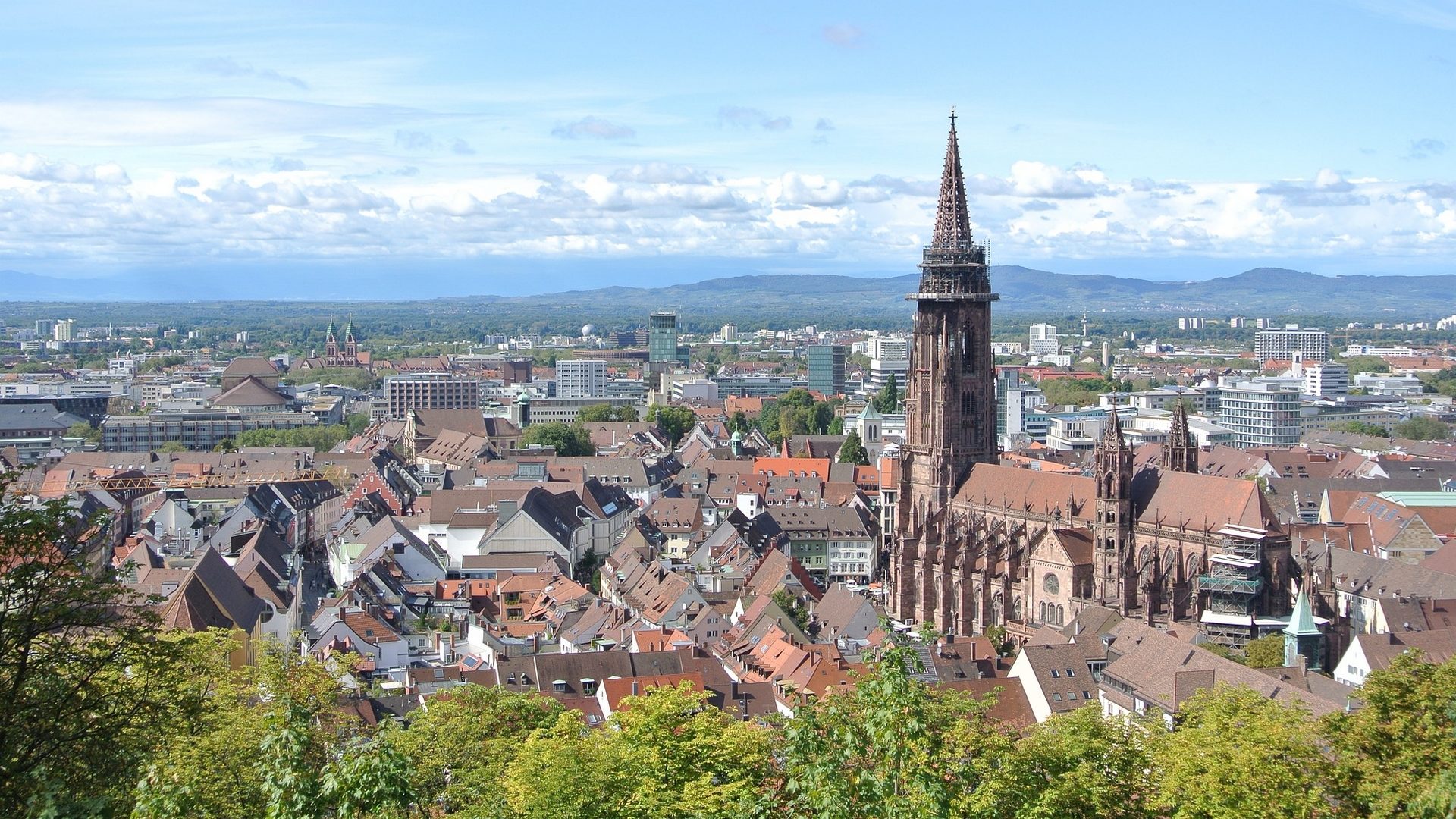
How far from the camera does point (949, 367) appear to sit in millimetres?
93250

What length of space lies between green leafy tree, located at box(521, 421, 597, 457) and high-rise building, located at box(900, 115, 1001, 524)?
→ 68.2 meters

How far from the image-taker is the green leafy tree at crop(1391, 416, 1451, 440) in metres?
178

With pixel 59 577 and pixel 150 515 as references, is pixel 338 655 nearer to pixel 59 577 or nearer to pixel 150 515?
pixel 59 577

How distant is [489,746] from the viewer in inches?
1634

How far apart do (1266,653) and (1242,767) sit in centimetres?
3068

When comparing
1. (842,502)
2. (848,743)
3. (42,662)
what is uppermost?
A: (42,662)

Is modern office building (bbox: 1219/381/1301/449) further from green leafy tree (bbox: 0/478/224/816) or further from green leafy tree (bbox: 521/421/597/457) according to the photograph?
green leafy tree (bbox: 0/478/224/816)

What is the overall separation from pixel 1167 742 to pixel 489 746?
17.9 meters

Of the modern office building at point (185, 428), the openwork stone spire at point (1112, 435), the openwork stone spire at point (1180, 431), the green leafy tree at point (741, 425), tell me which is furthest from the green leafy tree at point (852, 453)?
the modern office building at point (185, 428)

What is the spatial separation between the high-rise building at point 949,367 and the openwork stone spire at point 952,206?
0.16 ft

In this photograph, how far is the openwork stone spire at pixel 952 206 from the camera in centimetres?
9475

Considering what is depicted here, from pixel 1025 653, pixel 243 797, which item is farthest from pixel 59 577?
pixel 1025 653

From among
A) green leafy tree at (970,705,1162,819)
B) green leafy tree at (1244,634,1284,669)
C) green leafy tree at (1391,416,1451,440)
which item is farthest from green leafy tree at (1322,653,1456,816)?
green leafy tree at (1391,416,1451,440)

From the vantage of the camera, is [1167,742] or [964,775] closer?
[964,775]
